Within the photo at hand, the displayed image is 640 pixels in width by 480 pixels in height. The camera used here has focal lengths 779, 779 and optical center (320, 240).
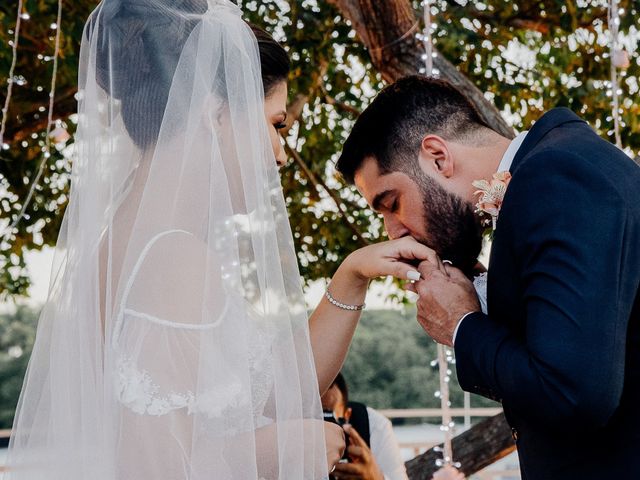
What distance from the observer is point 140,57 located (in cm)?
183

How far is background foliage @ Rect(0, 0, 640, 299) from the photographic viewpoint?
464 centimetres

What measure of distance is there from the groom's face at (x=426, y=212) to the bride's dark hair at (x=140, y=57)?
1.97 ft

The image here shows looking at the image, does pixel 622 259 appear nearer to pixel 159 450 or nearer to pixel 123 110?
pixel 159 450

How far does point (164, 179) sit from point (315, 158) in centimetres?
434

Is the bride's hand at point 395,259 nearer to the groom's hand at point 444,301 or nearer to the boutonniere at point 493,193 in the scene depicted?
the groom's hand at point 444,301

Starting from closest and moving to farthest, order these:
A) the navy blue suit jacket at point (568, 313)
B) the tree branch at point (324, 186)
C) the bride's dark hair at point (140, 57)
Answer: the navy blue suit jacket at point (568, 313) < the bride's dark hair at point (140, 57) < the tree branch at point (324, 186)

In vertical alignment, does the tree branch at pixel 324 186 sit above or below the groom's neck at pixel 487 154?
below

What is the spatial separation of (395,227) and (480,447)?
286 cm

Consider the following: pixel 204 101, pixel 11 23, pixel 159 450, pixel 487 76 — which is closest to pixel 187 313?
pixel 159 450

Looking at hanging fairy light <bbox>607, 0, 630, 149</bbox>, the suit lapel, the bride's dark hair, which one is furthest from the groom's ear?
hanging fairy light <bbox>607, 0, 630, 149</bbox>

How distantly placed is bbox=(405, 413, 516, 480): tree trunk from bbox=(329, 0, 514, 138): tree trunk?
1.89 metres

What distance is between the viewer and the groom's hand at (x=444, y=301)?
1.72 meters

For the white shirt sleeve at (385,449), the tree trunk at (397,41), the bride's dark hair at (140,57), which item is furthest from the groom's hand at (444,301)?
the white shirt sleeve at (385,449)

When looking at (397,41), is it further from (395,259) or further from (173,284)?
(173,284)
